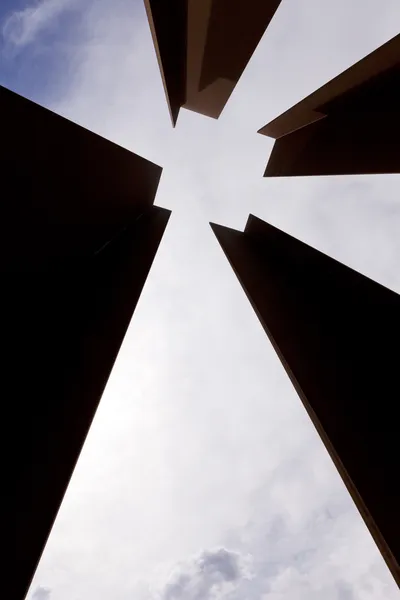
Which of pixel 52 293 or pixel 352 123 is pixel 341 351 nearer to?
pixel 352 123

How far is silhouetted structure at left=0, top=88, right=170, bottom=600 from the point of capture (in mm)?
4609

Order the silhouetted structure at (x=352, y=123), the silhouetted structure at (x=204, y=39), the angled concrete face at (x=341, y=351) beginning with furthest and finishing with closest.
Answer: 1. the silhouetted structure at (x=204, y=39)
2. the silhouetted structure at (x=352, y=123)
3. the angled concrete face at (x=341, y=351)

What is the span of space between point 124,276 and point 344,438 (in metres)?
5.02

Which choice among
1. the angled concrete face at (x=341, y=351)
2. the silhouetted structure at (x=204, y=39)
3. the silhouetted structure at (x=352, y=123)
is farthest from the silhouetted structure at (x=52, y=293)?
the silhouetted structure at (x=352, y=123)

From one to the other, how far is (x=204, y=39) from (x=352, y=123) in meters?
3.86

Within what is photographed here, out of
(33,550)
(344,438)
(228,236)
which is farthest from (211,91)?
(33,550)

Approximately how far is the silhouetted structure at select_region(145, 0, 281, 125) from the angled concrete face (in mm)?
3989

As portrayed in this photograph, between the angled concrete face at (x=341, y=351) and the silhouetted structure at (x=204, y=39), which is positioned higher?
the silhouetted structure at (x=204, y=39)

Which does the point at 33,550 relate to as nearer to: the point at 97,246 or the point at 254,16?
the point at 97,246

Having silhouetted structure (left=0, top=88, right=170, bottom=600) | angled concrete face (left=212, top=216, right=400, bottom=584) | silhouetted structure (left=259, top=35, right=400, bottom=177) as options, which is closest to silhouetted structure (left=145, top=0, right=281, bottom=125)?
silhouetted structure (left=259, top=35, right=400, bottom=177)

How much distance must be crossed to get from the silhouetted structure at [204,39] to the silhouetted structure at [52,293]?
2315 mm

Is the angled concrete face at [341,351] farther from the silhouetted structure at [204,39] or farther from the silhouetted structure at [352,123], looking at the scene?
the silhouetted structure at [204,39]

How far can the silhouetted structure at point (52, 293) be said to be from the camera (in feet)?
15.1

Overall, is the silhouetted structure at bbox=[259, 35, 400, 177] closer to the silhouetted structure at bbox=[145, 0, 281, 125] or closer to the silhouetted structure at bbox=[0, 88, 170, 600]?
the silhouetted structure at bbox=[145, 0, 281, 125]
